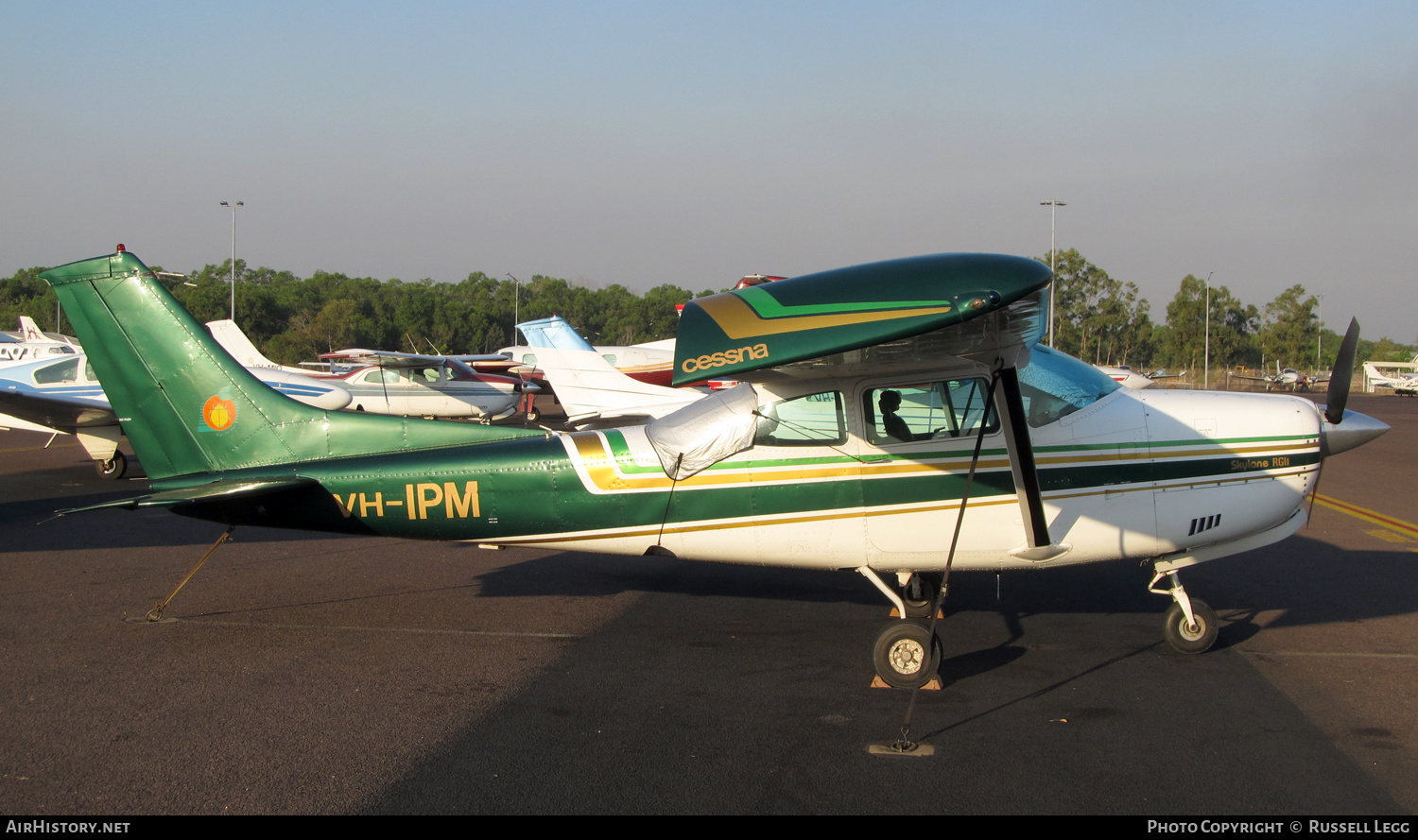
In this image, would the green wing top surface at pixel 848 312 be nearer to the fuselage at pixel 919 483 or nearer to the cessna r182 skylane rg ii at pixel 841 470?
the cessna r182 skylane rg ii at pixel 841 470

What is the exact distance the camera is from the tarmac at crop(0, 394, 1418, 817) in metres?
3.75

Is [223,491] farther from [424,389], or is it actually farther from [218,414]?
[424,389]

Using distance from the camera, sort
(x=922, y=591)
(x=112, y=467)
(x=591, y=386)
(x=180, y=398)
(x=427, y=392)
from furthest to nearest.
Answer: (x=427, y=392), (x=591, y=386), (x=112, y=467), (x=922, y=591), (x=180, y=398)

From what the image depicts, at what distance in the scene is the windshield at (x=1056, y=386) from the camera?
5383 millimetres

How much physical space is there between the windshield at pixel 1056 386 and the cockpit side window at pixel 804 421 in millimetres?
1131

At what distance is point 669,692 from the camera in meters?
4.94

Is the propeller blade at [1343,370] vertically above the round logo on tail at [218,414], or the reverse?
the propeller blade at [1343,370]

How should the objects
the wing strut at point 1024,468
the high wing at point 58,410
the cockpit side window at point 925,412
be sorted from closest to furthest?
the wing strut at point 1024,468, the cockpit side window at point 925,412, the high wing at point 58,410

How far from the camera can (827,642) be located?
19.2 ft

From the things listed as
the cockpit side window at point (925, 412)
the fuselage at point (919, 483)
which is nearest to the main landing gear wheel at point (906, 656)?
the fuselage at point (919, 483)

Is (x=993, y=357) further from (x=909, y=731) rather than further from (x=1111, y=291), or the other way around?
(x=1111, y=291)

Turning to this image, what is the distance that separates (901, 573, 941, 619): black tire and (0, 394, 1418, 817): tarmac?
206 millimetres

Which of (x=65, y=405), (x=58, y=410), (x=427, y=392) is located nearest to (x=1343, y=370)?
(x=65, y=405)

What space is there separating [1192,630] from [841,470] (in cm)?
245
